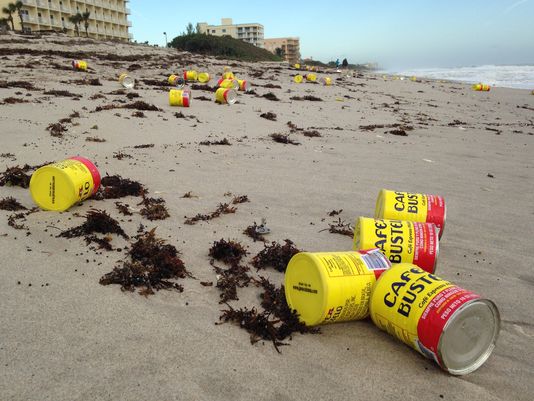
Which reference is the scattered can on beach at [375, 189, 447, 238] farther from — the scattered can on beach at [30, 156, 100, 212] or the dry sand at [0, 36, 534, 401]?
the scattered can on beach at [30, 156, 100, 212]

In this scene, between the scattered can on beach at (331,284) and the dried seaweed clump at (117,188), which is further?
the dried seaweed clump at (117,188)

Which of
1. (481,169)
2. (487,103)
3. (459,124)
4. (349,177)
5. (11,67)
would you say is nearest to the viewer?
(349,177)

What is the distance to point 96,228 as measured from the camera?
3262 millimetres

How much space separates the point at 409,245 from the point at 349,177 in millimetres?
2874

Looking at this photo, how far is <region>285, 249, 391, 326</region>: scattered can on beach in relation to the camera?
7.19 ft

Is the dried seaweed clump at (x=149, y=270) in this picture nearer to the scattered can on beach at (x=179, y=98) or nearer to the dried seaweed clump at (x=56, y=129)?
the dried seaweed clump at (x=56, y=129)

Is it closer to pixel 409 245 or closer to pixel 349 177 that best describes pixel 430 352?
pixel 409 245

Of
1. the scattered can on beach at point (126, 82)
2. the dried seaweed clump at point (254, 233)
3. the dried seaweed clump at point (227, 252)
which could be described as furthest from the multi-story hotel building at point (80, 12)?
the dried seaweed clump at point (227, 252)

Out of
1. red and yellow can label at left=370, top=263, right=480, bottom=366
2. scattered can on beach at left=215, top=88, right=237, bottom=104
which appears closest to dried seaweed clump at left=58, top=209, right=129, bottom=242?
red and yellow can label at left=370, top=263, right=480, bottom=366

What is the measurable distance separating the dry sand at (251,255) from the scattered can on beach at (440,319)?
12 cm

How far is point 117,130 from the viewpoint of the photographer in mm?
7234

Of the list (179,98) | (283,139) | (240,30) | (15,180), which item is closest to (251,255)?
(15,180)

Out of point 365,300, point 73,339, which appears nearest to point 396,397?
point 365,300

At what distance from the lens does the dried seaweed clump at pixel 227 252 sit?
305 cm
